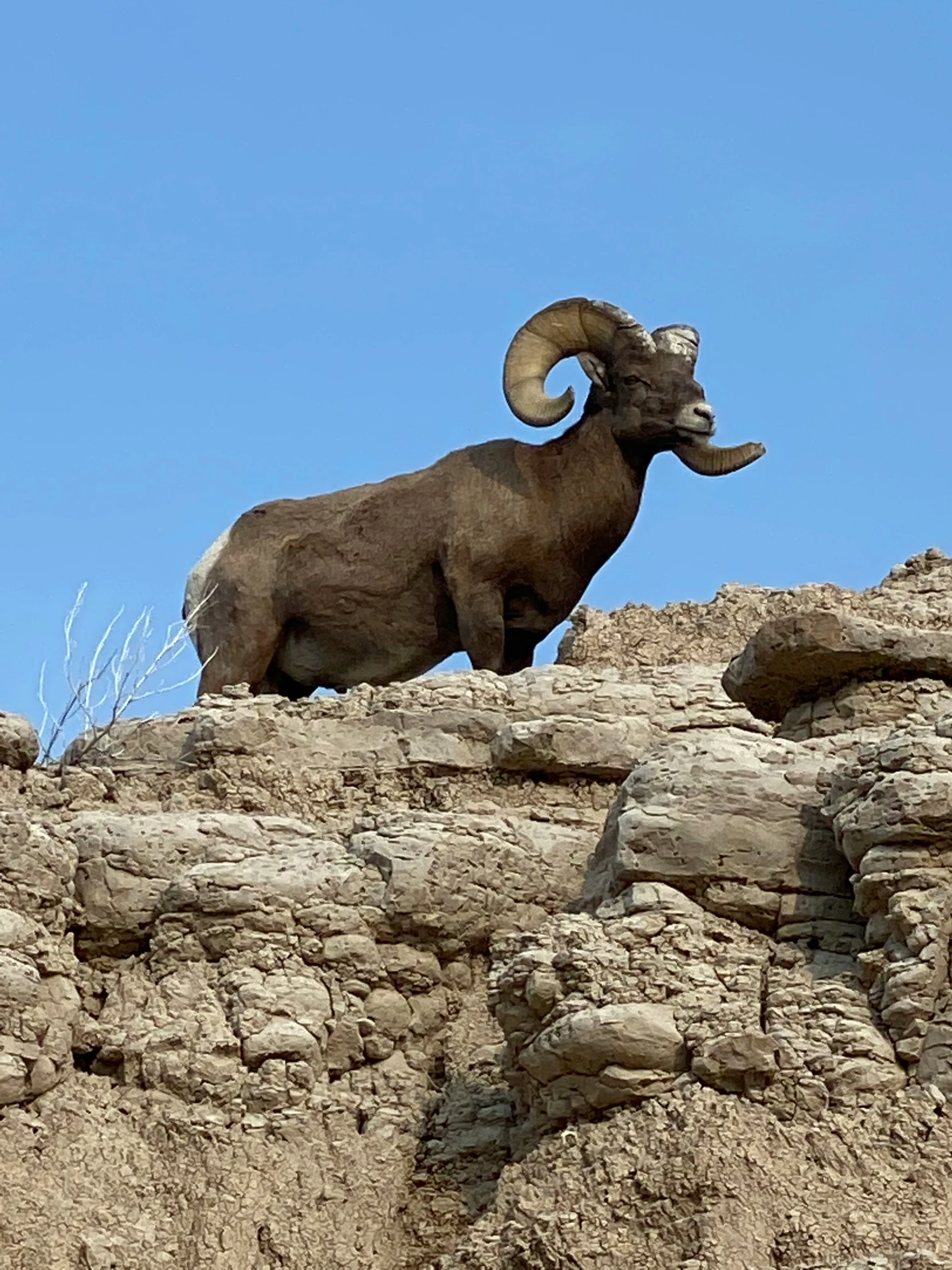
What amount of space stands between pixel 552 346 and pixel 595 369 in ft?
1.34

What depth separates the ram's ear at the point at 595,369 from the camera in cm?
1359

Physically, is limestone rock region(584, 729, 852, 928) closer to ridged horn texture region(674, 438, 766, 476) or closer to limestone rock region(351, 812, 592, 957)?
limestone rock region(351, 812, 592, 957)

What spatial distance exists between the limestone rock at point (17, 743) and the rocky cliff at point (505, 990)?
0.6 inches

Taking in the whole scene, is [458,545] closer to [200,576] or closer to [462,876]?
[200,576]

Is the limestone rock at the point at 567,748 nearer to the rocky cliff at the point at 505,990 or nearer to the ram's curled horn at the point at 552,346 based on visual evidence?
the rocky cliff at the point at 505,990

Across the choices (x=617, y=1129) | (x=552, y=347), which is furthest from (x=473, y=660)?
(x=617, y=1129)

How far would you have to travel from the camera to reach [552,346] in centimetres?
1392

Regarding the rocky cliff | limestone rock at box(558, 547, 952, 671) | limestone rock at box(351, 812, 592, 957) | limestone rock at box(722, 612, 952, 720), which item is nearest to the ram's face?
limestone rock at box(558, 547, 952, 671)

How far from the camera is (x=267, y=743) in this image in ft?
33.3

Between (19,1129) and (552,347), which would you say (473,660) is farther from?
(19,1129)

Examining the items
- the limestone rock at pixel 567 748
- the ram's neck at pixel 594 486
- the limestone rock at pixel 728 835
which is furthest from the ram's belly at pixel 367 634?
the limestone rock at pixel 728 835

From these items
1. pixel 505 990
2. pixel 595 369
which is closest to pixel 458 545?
pixel 595 369

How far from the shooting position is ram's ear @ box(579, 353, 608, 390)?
44.6 feet

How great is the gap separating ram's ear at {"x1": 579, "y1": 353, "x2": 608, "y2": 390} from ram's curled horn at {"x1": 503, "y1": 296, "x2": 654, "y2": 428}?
33 millimetres
